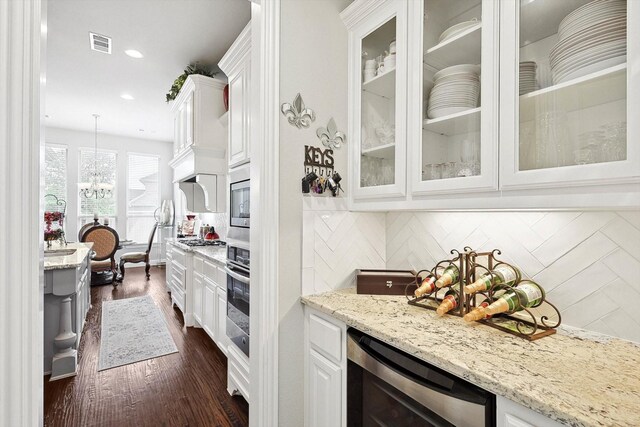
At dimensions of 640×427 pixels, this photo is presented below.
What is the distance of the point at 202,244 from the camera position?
12.8 feet

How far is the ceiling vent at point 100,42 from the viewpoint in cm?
309

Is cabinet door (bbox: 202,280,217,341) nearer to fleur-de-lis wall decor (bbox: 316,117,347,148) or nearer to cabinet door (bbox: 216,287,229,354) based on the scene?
cabinet door (bbox: 216,287,229,354)

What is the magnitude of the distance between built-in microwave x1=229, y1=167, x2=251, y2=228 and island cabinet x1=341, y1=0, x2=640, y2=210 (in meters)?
0.72

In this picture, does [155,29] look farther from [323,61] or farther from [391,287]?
[391,287]

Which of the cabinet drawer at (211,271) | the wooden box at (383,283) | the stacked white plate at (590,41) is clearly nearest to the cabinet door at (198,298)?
the cabinet drawer at (211,271)

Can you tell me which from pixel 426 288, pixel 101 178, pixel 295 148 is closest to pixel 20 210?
pixel 295 148

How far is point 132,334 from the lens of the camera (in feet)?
10.9

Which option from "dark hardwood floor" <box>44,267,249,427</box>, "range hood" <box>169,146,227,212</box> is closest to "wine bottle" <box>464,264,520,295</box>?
"dark hardwood floor" <box>44,267,249,427</box>

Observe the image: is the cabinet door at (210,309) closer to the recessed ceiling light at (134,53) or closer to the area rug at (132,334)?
the area rug at (132,334)

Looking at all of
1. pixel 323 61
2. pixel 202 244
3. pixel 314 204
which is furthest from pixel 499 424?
pixel 202 244

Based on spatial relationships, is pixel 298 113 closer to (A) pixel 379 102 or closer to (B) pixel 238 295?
(A) pixel 379 102

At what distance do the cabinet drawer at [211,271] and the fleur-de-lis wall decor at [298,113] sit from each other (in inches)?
66.4

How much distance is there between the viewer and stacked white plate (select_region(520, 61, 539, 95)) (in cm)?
105

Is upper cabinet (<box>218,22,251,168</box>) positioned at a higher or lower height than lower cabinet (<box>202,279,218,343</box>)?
higher
